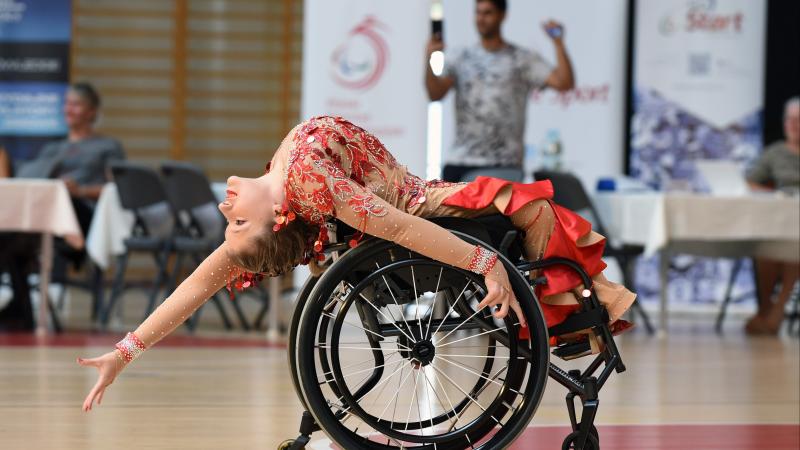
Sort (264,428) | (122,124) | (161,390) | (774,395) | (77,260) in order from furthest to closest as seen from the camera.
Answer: (122,124), (77,260), (774,395), (161,390), (264,428)

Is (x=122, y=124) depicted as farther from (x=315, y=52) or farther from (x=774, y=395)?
(x=774, y=395)

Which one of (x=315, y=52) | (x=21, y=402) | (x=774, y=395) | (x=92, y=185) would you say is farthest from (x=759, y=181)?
(x=21, y=402)

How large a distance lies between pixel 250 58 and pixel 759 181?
167 inches

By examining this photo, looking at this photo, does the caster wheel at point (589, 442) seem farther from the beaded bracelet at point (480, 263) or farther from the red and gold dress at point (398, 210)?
the beaded bracelet at point (480, 263)

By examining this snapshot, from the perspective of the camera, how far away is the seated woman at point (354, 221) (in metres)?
2.03

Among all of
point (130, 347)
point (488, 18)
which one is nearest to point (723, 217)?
A: point (488, 18)

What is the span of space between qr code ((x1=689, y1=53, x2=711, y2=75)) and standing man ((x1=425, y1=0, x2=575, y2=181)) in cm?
206

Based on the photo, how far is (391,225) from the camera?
203 centimetres

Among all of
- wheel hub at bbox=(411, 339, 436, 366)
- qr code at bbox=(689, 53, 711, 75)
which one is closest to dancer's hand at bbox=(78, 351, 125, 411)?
wheel hub at bbox=(411, 339, 436, 366)

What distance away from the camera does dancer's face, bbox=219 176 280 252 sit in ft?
6.87

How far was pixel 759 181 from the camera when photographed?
6395 mm

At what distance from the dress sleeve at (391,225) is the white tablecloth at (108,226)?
11.8 feet

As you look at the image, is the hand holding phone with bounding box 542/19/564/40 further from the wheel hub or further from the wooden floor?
the wheel hub

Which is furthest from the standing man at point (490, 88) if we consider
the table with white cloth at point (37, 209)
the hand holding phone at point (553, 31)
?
the table with white cloth at point (37, 209)
